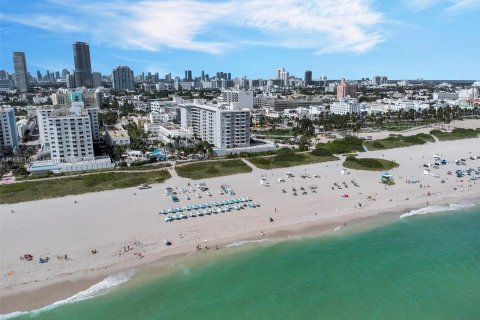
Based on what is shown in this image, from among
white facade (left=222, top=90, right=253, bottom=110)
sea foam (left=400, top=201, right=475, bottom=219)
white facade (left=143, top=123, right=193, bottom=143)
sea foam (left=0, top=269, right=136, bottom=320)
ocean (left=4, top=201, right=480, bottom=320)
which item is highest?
white facade (left=222, top=90, right=253, bottom=110)

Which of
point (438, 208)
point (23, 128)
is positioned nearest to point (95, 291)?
point (438, 208)

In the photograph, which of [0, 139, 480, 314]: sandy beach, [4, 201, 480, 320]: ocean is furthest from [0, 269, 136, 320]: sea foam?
[0, 139, 480, 314]: sandy beach

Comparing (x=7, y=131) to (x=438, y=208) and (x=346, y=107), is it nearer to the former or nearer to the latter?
(x=438, y=208)

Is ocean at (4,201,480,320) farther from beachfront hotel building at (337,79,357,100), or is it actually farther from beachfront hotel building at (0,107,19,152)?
beachfront hotel building at (337,79,357,100)

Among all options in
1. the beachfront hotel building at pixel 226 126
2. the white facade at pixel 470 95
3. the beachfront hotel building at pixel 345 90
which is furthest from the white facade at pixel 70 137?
the white facade at pixel 470 95

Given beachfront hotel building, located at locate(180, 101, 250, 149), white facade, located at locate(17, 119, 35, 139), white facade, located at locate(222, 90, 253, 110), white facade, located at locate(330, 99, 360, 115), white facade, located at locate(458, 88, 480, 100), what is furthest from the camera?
white facade, located at locate(458, 88, 480, 100)

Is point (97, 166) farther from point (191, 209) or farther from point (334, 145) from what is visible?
point (334, 145)

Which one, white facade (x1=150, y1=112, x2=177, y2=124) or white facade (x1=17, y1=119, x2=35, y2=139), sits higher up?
white facade (x1=150, y1=112, x2=177, y2=124)
